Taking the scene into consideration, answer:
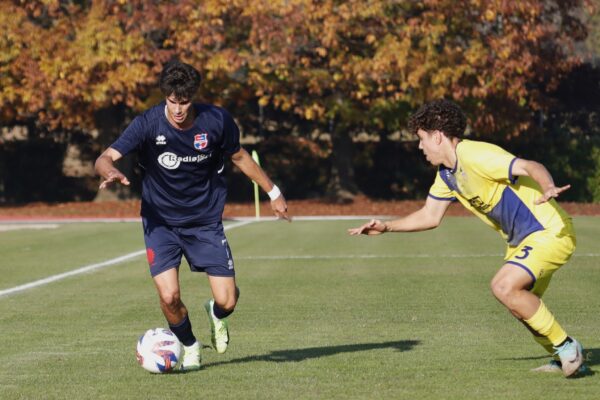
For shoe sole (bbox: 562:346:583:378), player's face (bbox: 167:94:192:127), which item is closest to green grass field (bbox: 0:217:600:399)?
shoe sole (bbox: 562:346:583:378)

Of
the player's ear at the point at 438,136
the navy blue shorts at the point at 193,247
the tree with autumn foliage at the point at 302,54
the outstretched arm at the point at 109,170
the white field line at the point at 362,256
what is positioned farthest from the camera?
the tree with autumn foliage at the point at 302,54

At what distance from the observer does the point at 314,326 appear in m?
11.6

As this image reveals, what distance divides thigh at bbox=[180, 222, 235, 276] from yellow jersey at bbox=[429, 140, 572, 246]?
73.7 inches

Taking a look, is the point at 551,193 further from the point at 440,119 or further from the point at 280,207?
the point at 280,207

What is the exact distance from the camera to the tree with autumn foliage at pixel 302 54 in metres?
34.1

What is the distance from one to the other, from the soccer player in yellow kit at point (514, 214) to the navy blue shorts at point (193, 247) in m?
1.74

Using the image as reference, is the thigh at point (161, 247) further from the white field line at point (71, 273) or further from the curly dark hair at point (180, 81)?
the white field line at point (71, 273)

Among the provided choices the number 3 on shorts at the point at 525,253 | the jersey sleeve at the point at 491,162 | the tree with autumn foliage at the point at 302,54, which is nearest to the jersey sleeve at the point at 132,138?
the jersey sleeve at the point at 491,162

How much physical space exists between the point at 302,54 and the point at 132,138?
27559 mm

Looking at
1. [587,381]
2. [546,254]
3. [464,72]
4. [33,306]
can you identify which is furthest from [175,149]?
[464,72]

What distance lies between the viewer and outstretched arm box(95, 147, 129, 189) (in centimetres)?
835

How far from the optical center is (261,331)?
11.3 m

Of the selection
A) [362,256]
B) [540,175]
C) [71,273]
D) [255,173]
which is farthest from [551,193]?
[362,256]

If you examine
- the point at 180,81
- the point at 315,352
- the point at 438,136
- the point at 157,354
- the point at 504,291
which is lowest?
the point at 315,352
